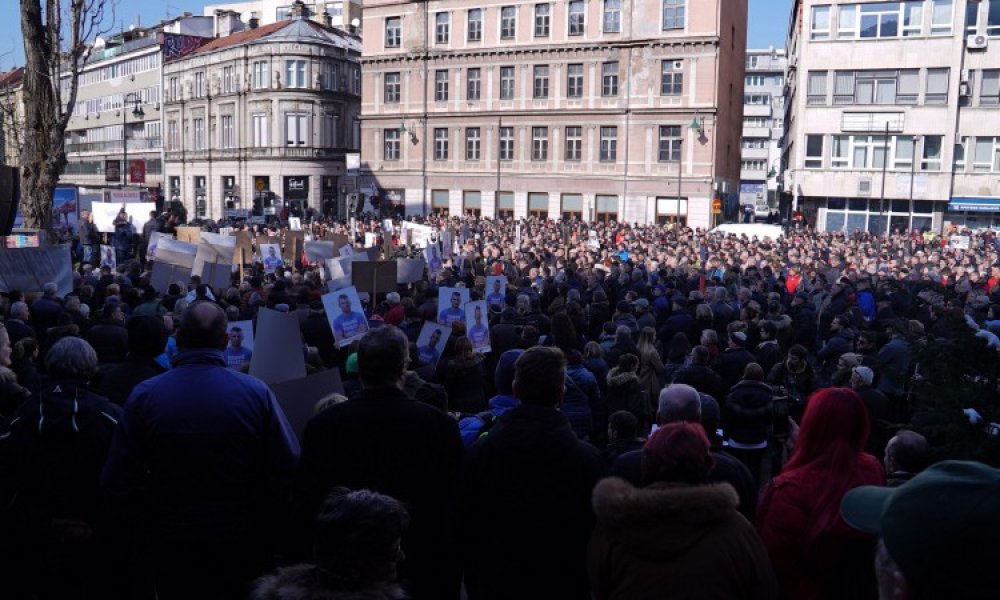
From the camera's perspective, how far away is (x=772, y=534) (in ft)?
11.8

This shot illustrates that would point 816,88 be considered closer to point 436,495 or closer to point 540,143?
point 540,143

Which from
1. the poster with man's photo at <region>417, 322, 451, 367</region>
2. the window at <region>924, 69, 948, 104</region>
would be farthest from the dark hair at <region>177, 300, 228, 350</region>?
the window at <region>924, 69, 948, 104</region>

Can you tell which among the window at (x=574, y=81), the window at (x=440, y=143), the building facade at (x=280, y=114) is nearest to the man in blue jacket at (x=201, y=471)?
the window at (x=574, y=81)

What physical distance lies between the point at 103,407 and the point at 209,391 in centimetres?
91

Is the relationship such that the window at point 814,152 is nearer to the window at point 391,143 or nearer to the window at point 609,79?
the window at point 609,79

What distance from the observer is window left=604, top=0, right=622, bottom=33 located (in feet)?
178

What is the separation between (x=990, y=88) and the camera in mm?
46562

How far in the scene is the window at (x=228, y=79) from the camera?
71.0 meters

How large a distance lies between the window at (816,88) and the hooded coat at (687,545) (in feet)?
166

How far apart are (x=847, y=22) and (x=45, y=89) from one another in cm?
4408

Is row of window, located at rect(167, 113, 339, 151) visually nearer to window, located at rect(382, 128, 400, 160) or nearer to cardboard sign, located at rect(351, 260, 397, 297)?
window, located at rect(382, 128, 400, 160)

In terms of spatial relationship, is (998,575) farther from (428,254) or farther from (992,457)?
(428,254)

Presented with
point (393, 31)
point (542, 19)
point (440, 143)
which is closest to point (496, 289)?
point (542, 19)

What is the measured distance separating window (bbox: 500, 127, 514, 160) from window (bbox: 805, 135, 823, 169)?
1806cm
